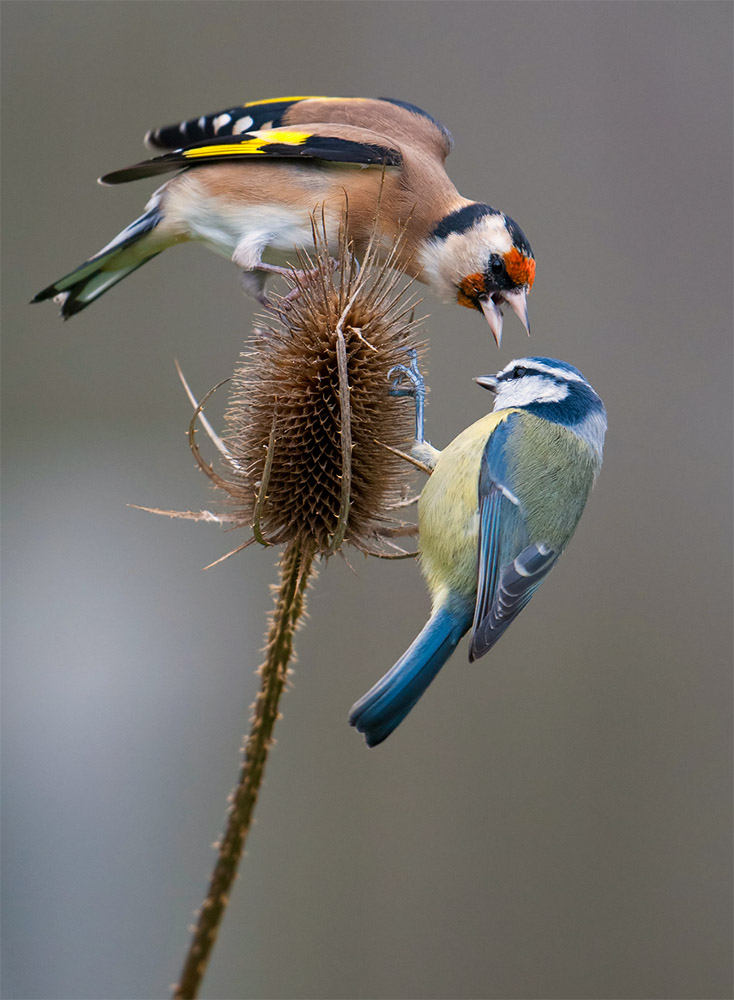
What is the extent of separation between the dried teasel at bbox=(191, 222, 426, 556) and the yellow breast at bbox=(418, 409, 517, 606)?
71 millimetres

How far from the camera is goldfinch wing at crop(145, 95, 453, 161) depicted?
1.37m

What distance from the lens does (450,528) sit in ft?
4.33

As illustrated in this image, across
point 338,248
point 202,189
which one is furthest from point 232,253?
point 338,248

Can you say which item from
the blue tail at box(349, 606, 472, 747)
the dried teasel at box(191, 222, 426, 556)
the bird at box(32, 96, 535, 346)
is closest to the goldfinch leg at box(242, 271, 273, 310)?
the bird at box(32, 96, 535, 346)

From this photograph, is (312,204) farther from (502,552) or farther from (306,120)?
(502,552)

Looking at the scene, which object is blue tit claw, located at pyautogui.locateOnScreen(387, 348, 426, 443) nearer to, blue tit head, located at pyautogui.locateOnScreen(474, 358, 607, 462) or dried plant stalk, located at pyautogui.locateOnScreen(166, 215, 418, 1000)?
dried plant stalk, located at pyautogui.locateOnScreen(166, 215, 418, 1000)

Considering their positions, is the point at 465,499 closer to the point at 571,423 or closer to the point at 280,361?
the point at 571,423

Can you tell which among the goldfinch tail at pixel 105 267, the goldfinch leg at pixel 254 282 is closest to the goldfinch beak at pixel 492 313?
the goldfinch leg at pixel 254 282

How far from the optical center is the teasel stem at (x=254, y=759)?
0.96 metres

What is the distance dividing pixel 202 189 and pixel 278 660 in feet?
2.47

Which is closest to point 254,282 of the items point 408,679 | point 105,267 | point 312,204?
point 312,204

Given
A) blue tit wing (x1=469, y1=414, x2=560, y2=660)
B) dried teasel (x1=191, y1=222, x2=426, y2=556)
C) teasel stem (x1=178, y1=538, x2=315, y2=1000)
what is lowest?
teasel stem (x1=178, y1=538, x2=315, y2=1000)

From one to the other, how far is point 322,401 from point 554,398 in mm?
410

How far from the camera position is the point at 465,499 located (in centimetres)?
133
